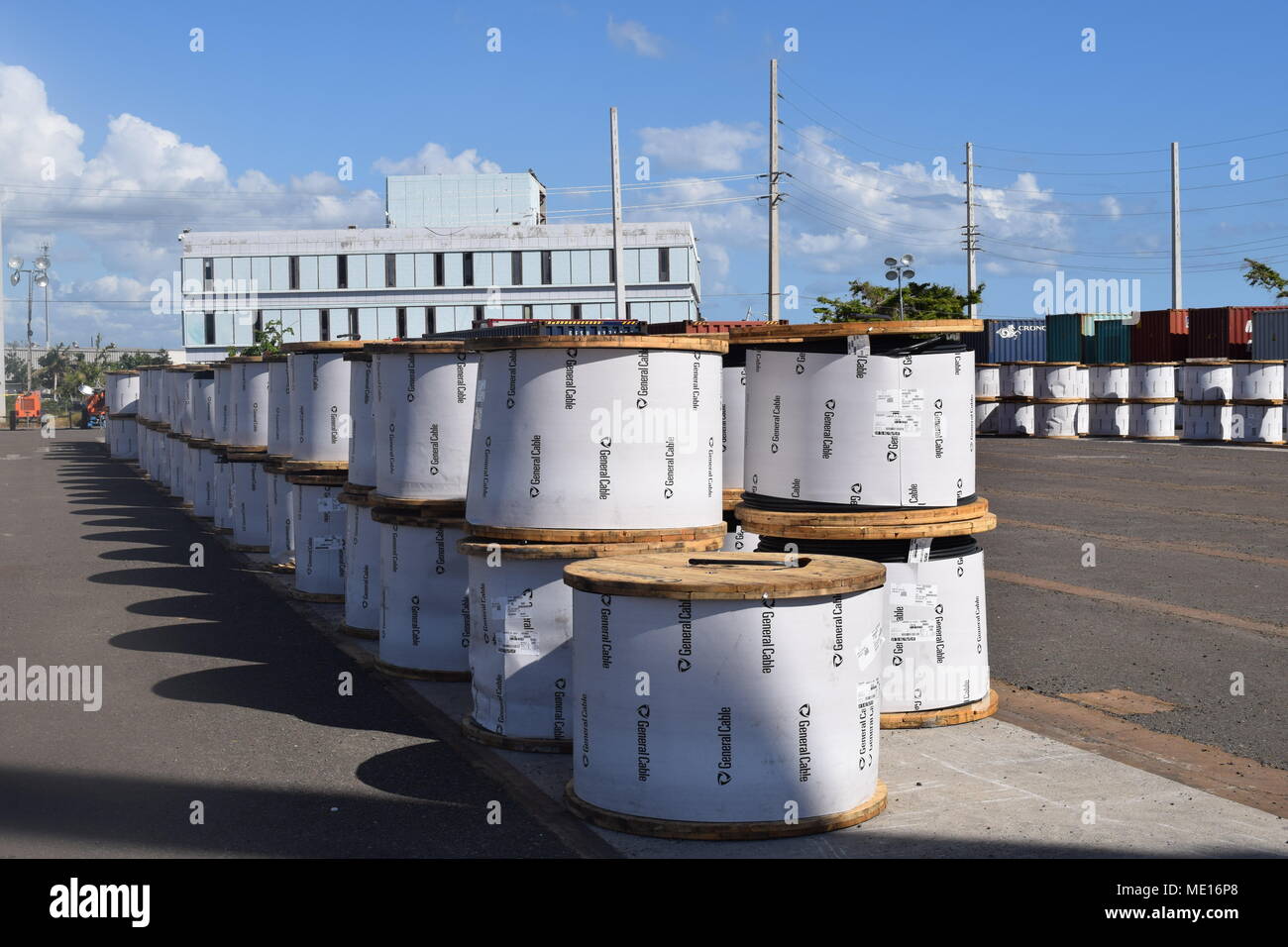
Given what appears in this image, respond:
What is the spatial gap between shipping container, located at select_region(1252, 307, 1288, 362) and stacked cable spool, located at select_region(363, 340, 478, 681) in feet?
115

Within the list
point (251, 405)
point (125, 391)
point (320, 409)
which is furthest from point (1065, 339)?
point (320, 409)

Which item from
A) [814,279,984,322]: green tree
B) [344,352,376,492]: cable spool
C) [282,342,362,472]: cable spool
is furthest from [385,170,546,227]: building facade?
[344,352,376,492]: cable spool

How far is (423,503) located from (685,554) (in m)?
3.04

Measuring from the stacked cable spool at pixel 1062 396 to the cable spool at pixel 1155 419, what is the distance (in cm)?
229

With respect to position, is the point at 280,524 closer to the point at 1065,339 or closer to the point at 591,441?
the point at 591,441

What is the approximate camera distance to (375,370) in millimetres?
11352

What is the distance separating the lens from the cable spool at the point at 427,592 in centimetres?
1017

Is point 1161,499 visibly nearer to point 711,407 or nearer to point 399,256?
point 711,407

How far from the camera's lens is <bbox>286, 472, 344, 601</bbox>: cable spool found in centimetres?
1407

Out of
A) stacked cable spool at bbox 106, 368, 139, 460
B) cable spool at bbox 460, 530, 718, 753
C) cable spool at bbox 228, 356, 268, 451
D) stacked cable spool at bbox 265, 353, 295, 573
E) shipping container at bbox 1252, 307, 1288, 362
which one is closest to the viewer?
cable spool at bbox 460, 530, 718, 753

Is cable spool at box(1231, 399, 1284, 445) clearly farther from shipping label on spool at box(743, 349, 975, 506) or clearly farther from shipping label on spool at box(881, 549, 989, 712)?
shipping label on spool at box(881, 549, 989, 712)
